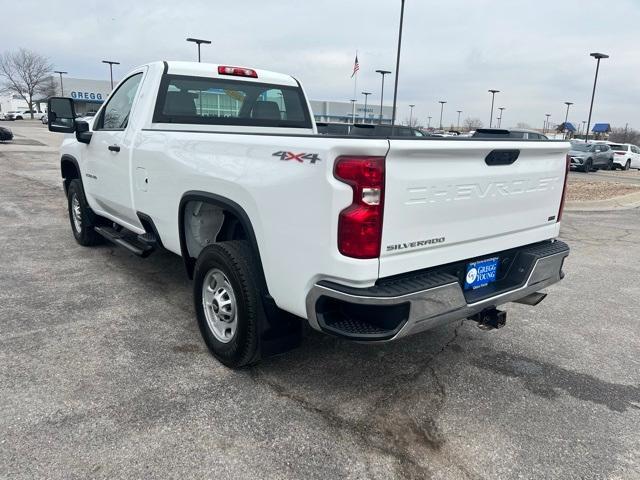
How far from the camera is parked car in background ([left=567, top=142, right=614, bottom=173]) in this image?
82.6 feet

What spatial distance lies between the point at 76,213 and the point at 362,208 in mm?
5152

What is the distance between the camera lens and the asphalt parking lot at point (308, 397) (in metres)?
2.54

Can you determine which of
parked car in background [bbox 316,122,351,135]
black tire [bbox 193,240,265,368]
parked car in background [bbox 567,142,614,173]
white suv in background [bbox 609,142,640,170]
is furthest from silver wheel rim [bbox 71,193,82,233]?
white suv in background [bbox 609,142,640,170]

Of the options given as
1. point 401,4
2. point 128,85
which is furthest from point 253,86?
point 401,4

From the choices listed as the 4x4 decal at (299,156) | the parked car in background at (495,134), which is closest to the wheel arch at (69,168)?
the 4x4 decal at (299,156)

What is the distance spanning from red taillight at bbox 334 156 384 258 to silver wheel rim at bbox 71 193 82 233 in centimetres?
477

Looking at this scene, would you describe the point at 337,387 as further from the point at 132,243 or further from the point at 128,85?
the point at 128,85

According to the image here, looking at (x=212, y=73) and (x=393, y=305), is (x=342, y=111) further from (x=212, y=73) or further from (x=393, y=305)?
(x=393, y=305)

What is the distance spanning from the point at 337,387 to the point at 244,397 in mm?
587

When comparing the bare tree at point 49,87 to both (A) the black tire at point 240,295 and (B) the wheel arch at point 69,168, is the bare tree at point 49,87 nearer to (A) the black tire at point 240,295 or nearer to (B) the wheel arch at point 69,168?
(B) the wheel arch at point 69,168

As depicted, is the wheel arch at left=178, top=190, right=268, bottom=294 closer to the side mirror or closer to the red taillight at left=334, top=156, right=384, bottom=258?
the red taillight at left=334, top=156, right=384, bottom=258

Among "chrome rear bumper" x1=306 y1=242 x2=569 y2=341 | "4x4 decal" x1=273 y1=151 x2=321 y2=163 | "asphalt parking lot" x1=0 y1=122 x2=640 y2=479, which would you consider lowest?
"asphalt parking lot" x1=0 y1=122 x2=640 y2=479

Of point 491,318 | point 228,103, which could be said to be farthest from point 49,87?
point 491,318

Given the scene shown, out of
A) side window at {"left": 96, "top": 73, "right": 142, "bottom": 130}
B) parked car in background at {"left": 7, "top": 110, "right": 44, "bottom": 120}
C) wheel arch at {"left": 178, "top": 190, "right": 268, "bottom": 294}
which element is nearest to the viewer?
wheel arch at {"left": 178, "top": 190, "right": 268, "bottom": 294}
